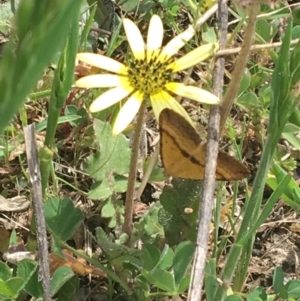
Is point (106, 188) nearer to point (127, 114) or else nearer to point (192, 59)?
point (127, 114)

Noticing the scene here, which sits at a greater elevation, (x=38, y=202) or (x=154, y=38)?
(x=154, y=38)

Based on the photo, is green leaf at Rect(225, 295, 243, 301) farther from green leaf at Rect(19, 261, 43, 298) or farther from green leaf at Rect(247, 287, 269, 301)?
green leaf at Rect(19, 261, 43, 298)

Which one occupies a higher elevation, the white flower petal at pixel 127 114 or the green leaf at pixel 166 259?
the white flower petal at pixel 127 114

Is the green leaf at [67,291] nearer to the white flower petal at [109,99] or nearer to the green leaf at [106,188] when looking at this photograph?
the green leaf at [106,188]

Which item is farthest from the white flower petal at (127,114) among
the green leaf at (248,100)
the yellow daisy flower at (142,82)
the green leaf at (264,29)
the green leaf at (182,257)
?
the green leaf at (264,29)

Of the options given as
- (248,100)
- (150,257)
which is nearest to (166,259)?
(150,257)

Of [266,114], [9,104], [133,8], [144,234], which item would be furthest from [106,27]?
[9,104]

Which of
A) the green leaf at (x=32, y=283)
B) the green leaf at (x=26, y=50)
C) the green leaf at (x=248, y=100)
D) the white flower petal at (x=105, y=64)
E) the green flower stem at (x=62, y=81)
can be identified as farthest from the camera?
the green leaf at (x=248, y=100)
